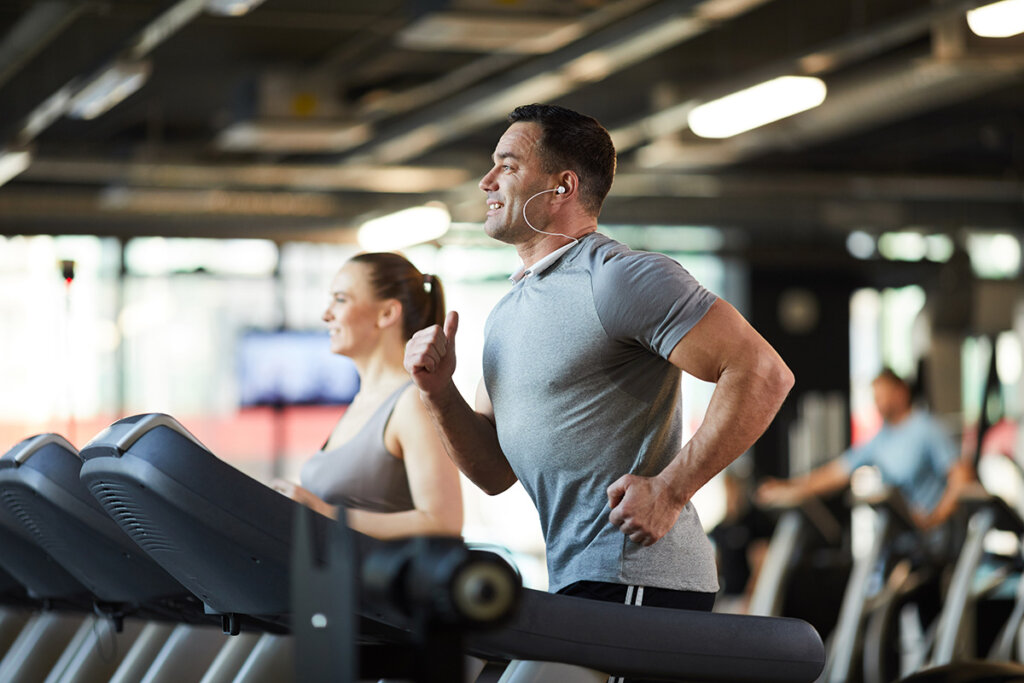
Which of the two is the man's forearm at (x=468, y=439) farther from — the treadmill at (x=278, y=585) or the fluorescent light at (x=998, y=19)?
the fluorescent light at (x=998, y=19)

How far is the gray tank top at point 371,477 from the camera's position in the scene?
7.95ft

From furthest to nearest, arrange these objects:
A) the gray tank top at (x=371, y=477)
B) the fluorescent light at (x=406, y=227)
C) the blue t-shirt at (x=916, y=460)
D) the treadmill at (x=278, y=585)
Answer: the fluorescent light at (x=406, y=227), the blue t-shirt at (x=916, y=460), the gray tank top at (x=371, y=477), the treadmill at (x=278, y=585)

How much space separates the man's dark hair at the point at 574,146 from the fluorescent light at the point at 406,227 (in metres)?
7.41

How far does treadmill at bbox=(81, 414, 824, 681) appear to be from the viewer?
160cm

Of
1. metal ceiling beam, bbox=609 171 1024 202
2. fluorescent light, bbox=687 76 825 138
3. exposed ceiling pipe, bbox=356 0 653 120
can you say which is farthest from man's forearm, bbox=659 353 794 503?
metal ceiling beam, bbox=609 171 1024 202

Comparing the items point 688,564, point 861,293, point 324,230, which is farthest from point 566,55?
point 861,293

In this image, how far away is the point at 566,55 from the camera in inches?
254

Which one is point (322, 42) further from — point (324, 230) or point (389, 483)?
point (389, 483)

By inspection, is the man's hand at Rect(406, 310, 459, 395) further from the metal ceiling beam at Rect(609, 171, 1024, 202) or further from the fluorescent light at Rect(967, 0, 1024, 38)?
the metal ceiling beam at Rect(609, 171, 1024, 202)

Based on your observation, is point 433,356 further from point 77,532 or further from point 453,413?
point 77,532

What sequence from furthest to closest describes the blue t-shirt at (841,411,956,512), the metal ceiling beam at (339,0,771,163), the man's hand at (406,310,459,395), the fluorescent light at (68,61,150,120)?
the blue t-shirt at (841,411,956,512) < the fluorescent light at (68,61,150,120) < the metal ceiling beam at (339,0,771,163) < the man's hand at (406,310,459,395)

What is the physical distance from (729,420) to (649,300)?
18cm

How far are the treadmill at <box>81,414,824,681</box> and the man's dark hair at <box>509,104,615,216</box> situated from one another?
2.12 ft

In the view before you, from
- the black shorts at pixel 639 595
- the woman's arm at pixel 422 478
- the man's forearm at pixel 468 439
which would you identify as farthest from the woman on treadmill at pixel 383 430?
the black shorts at pixel 639 595
